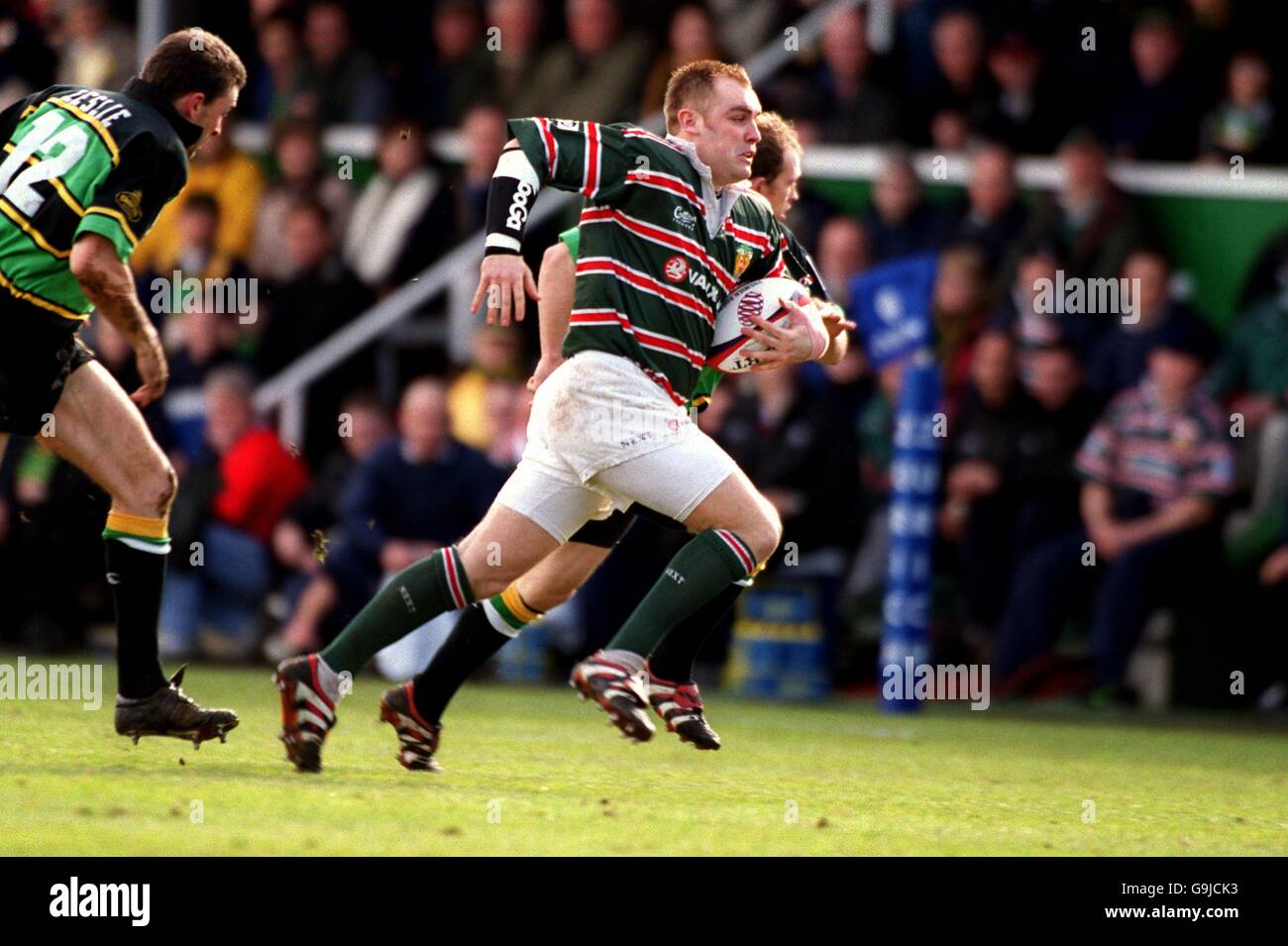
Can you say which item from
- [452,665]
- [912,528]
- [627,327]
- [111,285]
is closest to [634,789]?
[452,665]

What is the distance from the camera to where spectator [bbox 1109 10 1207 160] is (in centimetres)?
1216

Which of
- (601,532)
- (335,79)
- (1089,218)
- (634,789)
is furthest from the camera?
(335,79)

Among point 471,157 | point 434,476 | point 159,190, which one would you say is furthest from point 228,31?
point 159,190

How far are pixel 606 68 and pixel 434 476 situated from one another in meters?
2.84

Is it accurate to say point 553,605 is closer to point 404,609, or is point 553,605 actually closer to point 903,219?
point 404,609

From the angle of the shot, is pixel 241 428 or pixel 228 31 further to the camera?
pixel 228 31

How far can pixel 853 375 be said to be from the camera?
12109 millimetres

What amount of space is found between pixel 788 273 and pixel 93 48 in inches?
371

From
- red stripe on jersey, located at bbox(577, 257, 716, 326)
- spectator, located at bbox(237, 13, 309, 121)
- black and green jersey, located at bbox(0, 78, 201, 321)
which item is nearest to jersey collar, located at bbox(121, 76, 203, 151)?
black and green jersey, located at bbox(0, 78, 201, 321)

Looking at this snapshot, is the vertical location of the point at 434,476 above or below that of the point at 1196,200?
below

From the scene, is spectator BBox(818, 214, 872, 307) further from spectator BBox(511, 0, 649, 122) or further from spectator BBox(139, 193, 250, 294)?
spectator BBox(139, 193, 250, 294)

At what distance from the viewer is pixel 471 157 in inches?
A: 513

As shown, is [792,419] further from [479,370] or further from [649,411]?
[649,411]

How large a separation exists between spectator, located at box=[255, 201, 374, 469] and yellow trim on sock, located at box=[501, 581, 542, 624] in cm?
652
